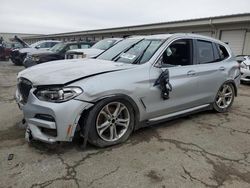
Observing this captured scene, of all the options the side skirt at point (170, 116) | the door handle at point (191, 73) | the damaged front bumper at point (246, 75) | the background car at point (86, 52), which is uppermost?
the background car at point (86, 52)

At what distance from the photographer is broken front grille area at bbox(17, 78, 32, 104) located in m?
3.44

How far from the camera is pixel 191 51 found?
14.9 feet

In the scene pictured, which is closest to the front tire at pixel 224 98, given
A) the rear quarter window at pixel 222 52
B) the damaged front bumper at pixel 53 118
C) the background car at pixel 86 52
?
the rear quarter window at pixel 222 52

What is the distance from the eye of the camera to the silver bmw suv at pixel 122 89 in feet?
10.1

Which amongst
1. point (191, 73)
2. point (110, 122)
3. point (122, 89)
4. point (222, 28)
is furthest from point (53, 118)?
point (222, 28)

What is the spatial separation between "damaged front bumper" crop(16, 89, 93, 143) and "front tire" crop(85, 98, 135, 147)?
0.20 m

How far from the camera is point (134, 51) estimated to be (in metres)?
4.21

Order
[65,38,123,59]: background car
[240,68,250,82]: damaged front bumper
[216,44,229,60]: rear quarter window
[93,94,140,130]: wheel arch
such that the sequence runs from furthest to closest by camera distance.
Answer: [65,38,123,59]: background car
[240,68,250,82]: damaged front bumper
[216,44,229,60]: rear quarter window
[93,94,140,130]: wheel arch

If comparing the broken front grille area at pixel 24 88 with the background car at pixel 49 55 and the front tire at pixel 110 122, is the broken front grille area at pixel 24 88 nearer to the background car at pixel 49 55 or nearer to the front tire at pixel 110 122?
the front tire at pixel 110 122

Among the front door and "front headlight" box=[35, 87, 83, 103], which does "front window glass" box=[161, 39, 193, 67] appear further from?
"front headlight" box=[35, 87, 83, 103]

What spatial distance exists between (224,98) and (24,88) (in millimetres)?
4109

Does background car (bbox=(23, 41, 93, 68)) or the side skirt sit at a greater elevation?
background car (bbox=(23, 41, 93, 68))

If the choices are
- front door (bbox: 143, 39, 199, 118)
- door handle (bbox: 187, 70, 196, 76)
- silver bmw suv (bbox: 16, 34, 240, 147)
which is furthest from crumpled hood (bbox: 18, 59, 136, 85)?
door handle (bbox: 187, 70, 196, 76)

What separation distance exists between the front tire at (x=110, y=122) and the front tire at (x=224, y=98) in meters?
2.41
